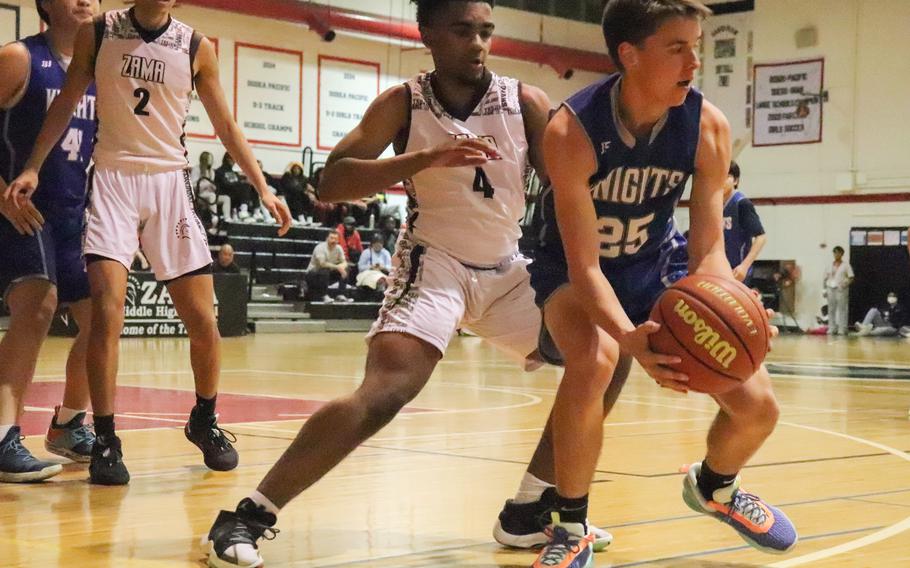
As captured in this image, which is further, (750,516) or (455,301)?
(455,301)

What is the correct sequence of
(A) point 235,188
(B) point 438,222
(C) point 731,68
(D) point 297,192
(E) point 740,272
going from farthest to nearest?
(C) point 731,68 → (D) point 297,192 → (A) point 235,188 → (E) point 740,272 → (B) point 438,222

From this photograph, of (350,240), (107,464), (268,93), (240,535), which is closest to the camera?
(240,535)

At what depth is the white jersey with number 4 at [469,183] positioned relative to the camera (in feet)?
12.6

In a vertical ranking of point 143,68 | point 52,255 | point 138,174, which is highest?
point 143,68

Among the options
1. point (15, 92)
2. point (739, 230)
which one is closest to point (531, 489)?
point (15, 92)

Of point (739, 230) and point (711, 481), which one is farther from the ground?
point (739, 230)

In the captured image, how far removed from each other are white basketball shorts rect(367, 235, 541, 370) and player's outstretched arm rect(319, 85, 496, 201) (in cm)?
30

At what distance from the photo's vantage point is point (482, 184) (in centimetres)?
387

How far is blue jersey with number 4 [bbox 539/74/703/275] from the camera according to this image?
346 cm

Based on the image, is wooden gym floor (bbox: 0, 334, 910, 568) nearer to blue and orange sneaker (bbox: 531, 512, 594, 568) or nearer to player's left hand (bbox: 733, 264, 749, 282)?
blue and orange sneaker (bbox: 531, 512, 594, 568)

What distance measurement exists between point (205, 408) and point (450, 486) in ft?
3.80

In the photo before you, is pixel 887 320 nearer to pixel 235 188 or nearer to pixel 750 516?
pixel 235 188

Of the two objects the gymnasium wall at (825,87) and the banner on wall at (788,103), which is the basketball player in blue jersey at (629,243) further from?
the banner on wall at (788,103)

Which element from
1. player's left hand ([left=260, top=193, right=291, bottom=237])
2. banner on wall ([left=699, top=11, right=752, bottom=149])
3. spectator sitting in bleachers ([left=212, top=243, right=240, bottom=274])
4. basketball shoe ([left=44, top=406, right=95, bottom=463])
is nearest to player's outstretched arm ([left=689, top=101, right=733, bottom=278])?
player's left hand ([left=260, top=193, right=291, bottom=237])
